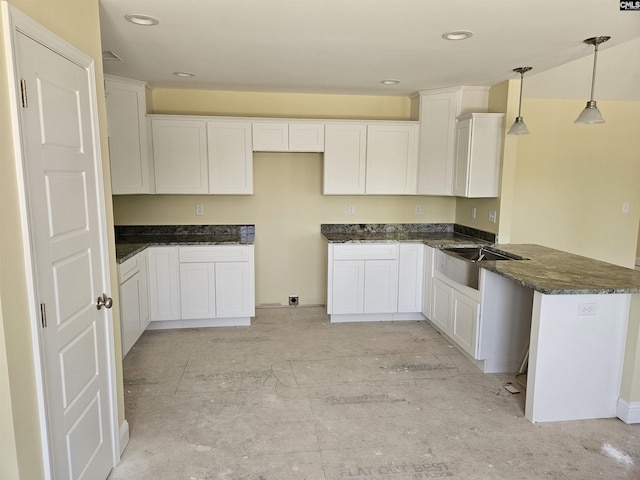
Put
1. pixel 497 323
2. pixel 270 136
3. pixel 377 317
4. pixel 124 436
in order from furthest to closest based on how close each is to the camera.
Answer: pixel 377 317
pixel 270 136
pixel 497 323
pixel 124 436

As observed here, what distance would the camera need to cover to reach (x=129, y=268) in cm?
359

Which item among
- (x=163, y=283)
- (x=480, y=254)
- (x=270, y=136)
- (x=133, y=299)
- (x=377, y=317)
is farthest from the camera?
(x=377, y=317)

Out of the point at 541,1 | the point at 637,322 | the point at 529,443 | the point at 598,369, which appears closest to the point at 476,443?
the point at 529,443

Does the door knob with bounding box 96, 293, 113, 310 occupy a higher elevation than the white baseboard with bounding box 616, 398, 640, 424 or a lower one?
higher

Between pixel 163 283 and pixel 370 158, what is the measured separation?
8.08 feet

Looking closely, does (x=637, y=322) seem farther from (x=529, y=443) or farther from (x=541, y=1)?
(x=541, y=1)

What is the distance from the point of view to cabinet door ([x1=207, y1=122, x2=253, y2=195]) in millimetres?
4293

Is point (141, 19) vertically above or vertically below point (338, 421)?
above

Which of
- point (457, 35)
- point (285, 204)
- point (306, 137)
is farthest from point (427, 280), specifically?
point (457, 35)

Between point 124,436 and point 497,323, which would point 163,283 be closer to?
point 124,436

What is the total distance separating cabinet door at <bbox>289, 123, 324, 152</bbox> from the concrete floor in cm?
198

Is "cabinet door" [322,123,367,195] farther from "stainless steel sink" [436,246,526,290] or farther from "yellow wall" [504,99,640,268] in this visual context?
"yellow wall" [504,99,640,268]

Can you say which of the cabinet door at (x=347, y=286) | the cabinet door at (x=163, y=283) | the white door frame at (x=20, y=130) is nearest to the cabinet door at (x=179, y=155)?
the cabinet door at (x=163, y=283)

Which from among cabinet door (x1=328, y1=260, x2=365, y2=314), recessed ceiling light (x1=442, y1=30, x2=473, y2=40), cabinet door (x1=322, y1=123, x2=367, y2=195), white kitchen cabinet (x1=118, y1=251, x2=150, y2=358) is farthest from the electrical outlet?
white kitchen cabinet (x1=118, y1=251, x2=150, y2=358)
